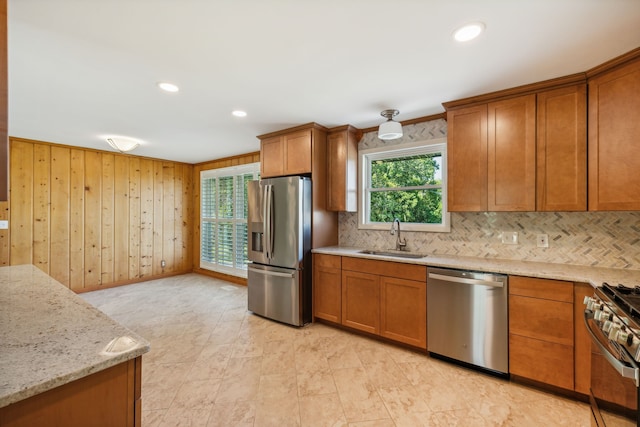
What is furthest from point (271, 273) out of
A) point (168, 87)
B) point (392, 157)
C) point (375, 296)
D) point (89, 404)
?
point (89, 404)

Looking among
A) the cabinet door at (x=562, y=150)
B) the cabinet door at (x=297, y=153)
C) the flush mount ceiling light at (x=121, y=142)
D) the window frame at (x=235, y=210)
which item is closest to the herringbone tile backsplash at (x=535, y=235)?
the cabinet door at (x=562, y=150)

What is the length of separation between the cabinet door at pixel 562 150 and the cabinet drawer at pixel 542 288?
2.03 feet

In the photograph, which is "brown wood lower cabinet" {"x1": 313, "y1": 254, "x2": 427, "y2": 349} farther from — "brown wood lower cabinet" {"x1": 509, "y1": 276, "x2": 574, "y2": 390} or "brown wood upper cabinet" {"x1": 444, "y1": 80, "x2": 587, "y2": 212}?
"brown wood upper cabinet" {"x1": 444, "y1": 80, "x2": 587, "y2": 212}

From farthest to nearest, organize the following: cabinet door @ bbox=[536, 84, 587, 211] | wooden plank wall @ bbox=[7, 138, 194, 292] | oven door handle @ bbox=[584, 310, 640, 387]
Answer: wooden plank wall @ bbox=[7, 138, 194, 292] → cabinet door @ bbox=[536, 84, 587, 211] → oven door handle @ bbox=[584, 310, 640, 387]

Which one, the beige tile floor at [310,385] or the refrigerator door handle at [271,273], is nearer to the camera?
the beige tile floor at [310,385]

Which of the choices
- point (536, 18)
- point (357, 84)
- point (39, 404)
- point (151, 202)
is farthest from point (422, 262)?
point (151, 202)

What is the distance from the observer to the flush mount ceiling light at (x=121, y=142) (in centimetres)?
393

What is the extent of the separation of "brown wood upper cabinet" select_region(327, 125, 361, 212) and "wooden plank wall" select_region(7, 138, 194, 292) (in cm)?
389

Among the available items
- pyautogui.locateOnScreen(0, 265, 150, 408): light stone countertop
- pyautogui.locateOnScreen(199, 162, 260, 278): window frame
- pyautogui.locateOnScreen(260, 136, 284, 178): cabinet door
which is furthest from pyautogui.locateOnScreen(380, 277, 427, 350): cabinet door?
pyautogui.locateOnScreen(199, 162, 260, 278): window frame

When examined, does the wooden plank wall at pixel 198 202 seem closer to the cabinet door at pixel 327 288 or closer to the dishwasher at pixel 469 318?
the cabinet door at pixel 327 288

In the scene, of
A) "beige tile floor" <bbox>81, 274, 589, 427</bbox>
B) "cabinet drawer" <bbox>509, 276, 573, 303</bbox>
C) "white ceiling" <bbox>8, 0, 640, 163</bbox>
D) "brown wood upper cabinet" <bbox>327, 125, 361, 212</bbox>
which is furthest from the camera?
"brown wood upper cabinet" <bbox>327, 125, 361, 212</bbox>

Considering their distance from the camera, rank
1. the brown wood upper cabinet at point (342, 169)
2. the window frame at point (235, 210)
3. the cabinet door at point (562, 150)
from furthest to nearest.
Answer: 1. the window frame at point (235, 210)
2. the brown wood upper cabinet at point (342, 169)
3. the cabinet door at point (562, 150)

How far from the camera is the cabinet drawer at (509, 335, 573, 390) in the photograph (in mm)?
2041

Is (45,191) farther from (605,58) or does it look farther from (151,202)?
(605,58)
